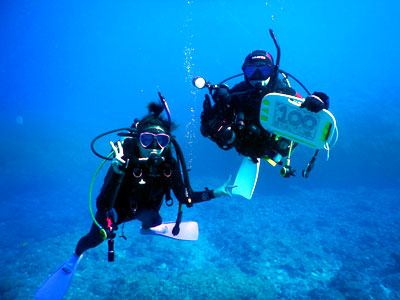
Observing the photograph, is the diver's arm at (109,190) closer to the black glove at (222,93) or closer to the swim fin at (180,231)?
the swim fin at (180,231)

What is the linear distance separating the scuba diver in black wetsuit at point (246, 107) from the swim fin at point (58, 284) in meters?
3.66

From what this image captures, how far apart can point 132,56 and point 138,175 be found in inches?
7295

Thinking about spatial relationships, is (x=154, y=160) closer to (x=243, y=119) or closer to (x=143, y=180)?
(x=143, y=180)

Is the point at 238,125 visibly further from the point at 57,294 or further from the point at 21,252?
the point at 21,252

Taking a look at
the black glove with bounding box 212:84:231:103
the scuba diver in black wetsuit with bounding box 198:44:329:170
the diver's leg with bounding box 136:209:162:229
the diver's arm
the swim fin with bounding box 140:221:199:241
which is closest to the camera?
the diver's arm

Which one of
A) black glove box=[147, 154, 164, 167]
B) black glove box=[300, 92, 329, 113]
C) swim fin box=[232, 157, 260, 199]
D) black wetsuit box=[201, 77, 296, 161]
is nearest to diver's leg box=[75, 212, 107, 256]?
black glove box=[147, 154, 164, 167]

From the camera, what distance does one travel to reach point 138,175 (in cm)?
304

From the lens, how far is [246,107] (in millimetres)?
3697

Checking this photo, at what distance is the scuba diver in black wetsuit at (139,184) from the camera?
3.18 metres

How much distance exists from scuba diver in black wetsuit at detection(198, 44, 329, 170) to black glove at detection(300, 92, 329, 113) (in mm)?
848

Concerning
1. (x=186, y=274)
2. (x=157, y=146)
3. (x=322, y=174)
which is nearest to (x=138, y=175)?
(x=157, y=146)

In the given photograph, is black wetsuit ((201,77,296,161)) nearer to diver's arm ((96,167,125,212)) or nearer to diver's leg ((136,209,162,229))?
diver's arm ((96,167,125,212))

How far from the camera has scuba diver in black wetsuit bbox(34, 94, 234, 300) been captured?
3.18 m

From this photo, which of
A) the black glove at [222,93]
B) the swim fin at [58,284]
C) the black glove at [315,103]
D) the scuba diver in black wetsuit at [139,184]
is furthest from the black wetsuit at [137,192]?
the black glove at [315,103]
